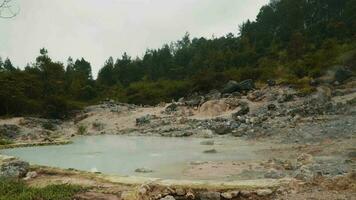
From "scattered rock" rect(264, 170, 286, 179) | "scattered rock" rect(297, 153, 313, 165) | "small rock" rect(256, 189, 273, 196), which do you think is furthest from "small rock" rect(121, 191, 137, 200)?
"scattered rock" rect(297, 153, 313, 165)

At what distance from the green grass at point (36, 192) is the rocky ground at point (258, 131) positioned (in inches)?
14.3

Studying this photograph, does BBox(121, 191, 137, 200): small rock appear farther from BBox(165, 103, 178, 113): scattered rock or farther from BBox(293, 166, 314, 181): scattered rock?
BBox(165, 103, 178, 113): scattered rock

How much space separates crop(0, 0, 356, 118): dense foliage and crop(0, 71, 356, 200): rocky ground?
547 centimetres

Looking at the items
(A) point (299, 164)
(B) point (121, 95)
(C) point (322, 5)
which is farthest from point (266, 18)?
(A) point (299, 164)

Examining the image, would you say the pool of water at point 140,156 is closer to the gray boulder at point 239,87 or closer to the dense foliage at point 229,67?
the gray boulder at point 239,87

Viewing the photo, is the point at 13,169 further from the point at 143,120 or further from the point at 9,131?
the point at 9,131

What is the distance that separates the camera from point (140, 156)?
19.3 metres

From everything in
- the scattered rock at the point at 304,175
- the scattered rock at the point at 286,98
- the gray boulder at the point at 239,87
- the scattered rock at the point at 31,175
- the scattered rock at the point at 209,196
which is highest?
the gray boulder at the point at 239,87

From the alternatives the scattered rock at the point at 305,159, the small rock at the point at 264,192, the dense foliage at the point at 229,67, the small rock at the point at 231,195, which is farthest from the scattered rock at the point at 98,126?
the small rock at the point at 264,192

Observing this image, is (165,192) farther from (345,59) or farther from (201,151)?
(345,59)

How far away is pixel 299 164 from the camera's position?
1357 cm

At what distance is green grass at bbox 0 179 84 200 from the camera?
10.0 meters

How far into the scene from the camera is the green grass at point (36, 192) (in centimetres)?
1004

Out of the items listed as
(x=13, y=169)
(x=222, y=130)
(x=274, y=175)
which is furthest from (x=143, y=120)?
(x=274, y=175)
